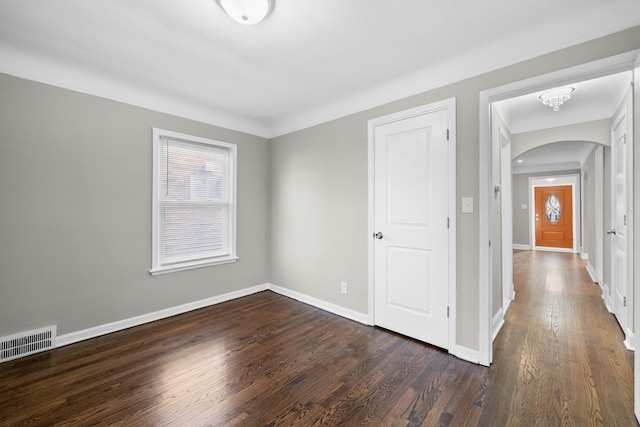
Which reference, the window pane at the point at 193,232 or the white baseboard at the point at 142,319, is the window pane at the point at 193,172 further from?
the white baseboard at the point at 142,319

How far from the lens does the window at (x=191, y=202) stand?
10.2 ft

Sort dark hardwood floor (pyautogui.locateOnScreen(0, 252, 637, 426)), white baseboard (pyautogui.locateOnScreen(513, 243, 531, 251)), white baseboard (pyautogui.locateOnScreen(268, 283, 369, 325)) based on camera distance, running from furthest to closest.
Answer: white baseboard (pyautogui.locateOnScreen(513, 243, 531, 251)) < white baseboard (pyautogui.locateOnScreen(268, 283, 369, 325)) < dark hardwood floor (pyautogui.locateOnScreen(0, 252, 637, 426))

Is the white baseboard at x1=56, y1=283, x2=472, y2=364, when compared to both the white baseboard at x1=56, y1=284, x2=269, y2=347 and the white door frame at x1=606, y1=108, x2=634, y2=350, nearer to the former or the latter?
the white baseboard at x1=56, y1=284, x2=269, y2=347

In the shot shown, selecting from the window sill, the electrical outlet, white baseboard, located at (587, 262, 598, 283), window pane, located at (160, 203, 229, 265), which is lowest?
white baseboard, located at (587, 262, 598, 283)

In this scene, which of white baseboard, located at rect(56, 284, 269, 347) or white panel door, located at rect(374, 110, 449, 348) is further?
white baseboard, located at rect(56, 284, 269, 347)

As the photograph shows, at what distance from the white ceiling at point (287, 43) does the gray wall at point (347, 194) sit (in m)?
0.10

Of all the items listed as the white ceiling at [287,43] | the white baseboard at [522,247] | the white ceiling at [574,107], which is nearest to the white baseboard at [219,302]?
the white ceiling at [287,43]

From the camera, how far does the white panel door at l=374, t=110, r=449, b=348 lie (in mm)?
2432

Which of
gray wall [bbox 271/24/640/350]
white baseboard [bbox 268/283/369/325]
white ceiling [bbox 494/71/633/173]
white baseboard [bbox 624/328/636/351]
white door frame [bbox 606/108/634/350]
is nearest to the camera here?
gray wall [bbox 271/24/640/350]

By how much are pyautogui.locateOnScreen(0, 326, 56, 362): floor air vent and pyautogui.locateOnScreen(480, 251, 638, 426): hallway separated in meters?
3.43

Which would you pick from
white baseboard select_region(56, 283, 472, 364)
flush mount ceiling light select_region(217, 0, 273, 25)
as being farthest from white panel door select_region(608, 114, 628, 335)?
flush mount ceiling light select_region(217, 0, 273, 25)

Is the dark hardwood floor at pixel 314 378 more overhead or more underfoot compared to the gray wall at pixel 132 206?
more underfoot

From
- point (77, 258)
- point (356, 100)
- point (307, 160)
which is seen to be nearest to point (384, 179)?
point (356, 100)

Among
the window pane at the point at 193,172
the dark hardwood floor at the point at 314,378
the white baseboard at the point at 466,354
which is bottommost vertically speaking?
the dark hardwood floor at the point at 314,378
